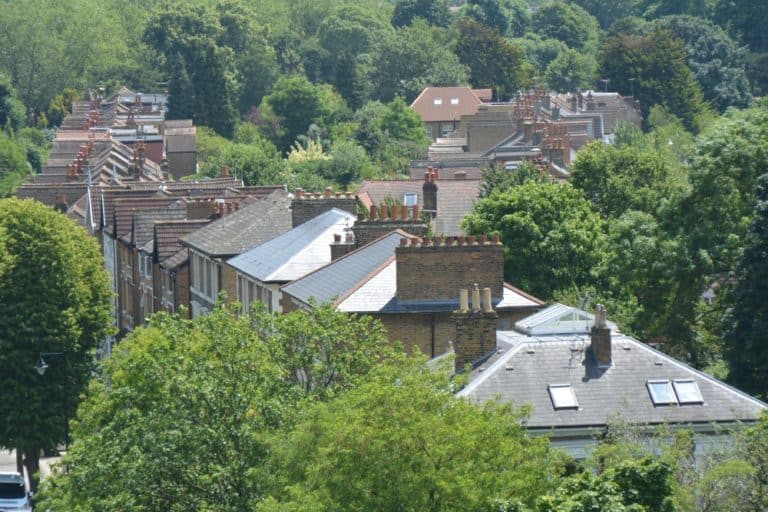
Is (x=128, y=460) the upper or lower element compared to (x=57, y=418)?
upper

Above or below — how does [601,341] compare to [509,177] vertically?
above

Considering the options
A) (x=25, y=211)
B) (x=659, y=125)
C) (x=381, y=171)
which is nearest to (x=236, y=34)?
(x=659, y=125)

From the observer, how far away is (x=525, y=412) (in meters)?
34.9

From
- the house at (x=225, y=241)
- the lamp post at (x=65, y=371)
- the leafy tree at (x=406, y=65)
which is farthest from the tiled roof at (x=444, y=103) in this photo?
the lamp post at (x=65, y=371)

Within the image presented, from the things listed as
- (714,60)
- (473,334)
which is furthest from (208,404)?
(714,60)

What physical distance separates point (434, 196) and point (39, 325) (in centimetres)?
2242

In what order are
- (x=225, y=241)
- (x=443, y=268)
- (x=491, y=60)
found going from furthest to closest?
(x=491, y=60), (x=225, y=241), (x=443, y=268)

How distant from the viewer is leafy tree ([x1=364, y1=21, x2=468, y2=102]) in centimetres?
17112

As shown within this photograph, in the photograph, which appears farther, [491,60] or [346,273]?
[491,60]

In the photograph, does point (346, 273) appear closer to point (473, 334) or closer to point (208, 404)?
point (473, 334)

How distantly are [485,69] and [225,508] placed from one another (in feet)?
478

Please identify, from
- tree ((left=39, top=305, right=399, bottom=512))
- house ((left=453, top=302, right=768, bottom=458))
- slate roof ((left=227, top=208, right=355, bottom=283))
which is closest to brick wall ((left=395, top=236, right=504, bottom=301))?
house ((left=453, top=302, right=768, bottom=458))

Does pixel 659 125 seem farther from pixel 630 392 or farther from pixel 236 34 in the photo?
pixel 630 392

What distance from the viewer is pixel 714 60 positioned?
558 ft
